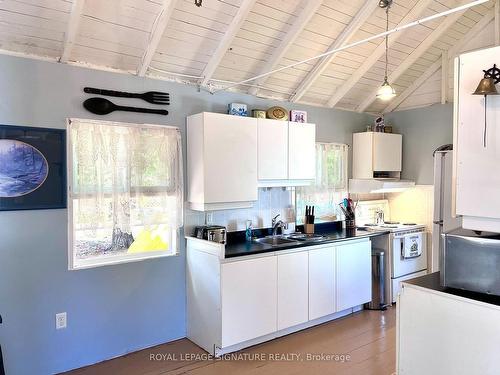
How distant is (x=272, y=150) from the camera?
12.2 ft

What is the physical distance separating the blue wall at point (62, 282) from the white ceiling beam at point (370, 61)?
1.97 m

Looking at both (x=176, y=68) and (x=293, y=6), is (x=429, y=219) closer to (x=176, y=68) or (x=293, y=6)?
(x=293, y=6)

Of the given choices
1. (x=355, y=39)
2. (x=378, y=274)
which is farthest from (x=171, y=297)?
(x=355, y=39)

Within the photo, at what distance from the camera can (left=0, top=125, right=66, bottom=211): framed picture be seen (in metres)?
2.68

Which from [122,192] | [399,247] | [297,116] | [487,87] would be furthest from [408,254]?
[122,192]

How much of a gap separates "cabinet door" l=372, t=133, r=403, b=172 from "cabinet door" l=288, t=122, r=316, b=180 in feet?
4.04

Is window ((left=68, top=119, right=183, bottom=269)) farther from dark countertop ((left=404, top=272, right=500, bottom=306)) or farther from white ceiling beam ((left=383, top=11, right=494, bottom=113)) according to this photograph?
white ceiling beam ((left=383, top=11, right=494, bottom=113))

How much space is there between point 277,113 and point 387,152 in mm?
1908

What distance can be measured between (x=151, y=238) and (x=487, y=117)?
275 centimetres

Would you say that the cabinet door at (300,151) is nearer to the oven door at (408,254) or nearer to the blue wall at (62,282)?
the blue wall at (62,282)

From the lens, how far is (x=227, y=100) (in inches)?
150

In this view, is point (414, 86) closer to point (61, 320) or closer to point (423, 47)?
point (423, 47)

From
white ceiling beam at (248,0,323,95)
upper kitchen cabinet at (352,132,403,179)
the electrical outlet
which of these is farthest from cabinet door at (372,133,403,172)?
the electrical outlet

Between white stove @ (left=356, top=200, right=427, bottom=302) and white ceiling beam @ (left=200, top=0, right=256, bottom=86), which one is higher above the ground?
white ceiling beam @ (left=200, top=0, right=256, bottom=86)
